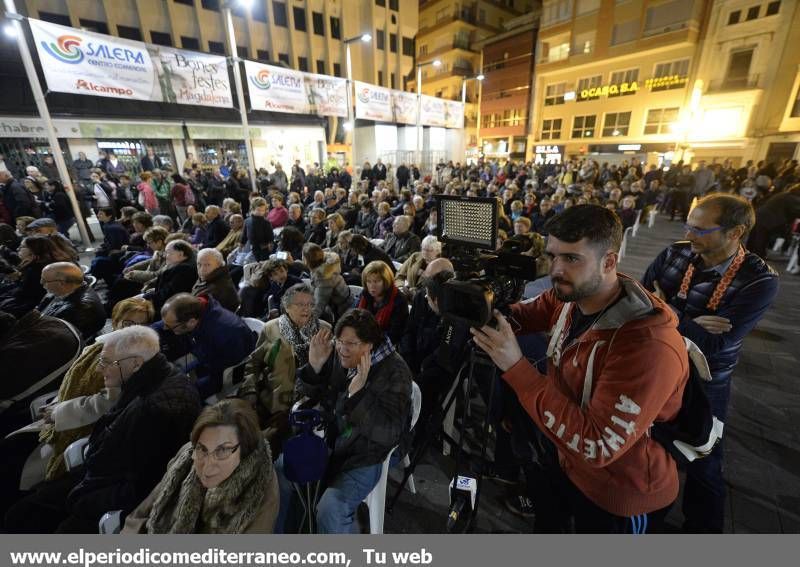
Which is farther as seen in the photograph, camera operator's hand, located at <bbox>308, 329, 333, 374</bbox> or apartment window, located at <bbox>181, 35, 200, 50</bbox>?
apartment window, located at <bbox>181, 35, 200, 50</bbox>

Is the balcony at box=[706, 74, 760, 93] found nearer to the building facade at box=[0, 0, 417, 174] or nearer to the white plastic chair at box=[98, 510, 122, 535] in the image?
the building facade at box=[0, 0, 417, 174]

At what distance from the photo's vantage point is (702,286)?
181 cm

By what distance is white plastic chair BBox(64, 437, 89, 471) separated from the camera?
1793 mm

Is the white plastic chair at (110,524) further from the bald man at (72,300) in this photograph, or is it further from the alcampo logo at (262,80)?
the alcampo logo at (262,80)

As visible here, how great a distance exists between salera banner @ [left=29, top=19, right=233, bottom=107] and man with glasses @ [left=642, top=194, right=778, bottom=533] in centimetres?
881

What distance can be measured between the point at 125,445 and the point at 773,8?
2470 cm

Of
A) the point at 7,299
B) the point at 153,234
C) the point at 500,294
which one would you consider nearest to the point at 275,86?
the point at 153,234

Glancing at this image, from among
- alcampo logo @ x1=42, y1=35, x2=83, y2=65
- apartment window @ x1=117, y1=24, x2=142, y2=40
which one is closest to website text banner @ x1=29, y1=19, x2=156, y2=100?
alcampo logo @ x1=42, y1=35, x2=83, y2=65

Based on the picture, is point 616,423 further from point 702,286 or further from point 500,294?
point 702,286

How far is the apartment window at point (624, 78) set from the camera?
62.3 ft

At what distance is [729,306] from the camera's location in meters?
A: 1.69

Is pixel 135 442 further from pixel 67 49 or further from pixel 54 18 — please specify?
pixel 54 18

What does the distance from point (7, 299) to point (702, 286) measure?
6154 mm

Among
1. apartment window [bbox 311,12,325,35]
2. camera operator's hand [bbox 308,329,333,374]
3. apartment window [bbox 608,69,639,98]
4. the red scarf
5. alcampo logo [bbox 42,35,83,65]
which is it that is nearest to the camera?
camera operator's hand [bbox 308,329,333,374]
